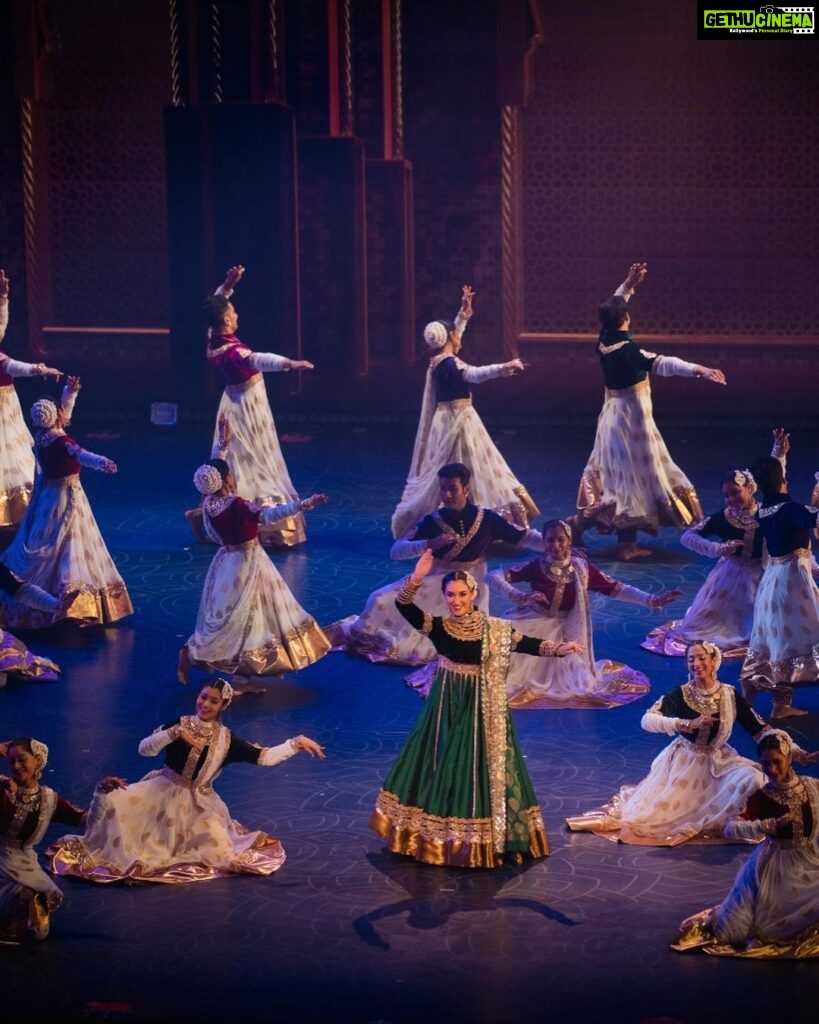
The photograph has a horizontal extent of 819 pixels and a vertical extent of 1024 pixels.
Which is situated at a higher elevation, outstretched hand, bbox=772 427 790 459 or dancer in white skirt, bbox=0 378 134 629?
outstretched hand, bbox=772 427 790 459

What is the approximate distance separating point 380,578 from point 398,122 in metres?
6.23

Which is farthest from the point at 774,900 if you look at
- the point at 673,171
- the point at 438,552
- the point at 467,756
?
the point at 673,171

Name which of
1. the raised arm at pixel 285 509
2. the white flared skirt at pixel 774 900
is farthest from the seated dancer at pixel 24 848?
the raised arm at pixel 285 509

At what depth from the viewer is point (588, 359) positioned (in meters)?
15.5

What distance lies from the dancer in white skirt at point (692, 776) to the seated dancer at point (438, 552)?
5.17ft

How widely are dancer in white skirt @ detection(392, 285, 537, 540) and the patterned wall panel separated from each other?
4.81 m

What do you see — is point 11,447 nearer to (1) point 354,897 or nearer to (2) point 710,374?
(2) point 710,374

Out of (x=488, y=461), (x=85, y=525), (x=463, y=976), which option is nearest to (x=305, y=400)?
(x=488, y=461)

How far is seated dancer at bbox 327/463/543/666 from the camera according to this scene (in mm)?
8133

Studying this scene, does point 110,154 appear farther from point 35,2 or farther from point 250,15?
point 250,15

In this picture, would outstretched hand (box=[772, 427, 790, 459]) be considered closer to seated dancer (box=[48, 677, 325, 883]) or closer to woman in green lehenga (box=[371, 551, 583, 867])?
woman in green lehenga (box=[371, 551, 583, 867])

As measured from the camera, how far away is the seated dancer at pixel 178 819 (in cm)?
639

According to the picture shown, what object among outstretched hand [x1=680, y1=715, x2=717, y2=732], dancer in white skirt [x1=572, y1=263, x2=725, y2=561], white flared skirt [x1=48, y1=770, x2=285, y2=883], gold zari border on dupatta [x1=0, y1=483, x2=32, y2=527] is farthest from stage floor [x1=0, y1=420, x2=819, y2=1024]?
gold zari border on dupatta [x1=0, y1=483, x2=32, y2=527]

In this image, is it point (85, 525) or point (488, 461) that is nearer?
point (85, 525)
